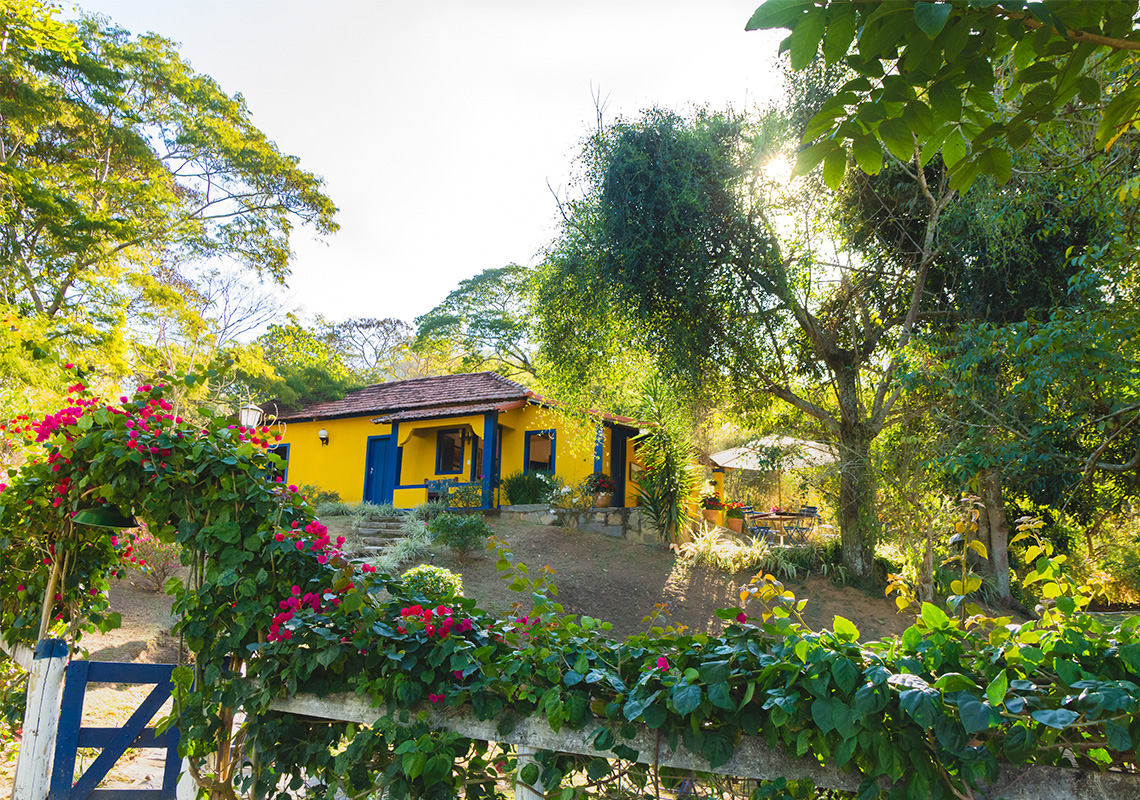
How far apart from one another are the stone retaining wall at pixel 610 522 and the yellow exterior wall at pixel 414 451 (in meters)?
1.40

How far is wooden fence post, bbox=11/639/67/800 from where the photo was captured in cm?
267

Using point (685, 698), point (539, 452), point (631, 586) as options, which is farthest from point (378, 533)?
point (685, 698)

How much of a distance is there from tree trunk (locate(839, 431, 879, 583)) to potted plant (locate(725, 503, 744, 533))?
5.47 m

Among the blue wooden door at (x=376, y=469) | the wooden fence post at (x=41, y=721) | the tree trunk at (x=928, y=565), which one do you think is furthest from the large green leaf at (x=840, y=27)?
the blue wooden door at (x=376, y=469)

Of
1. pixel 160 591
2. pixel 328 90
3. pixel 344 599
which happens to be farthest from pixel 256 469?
pixel 160 591

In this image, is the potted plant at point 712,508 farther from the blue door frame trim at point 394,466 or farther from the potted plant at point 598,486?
the blue door frame trim at point 394,466

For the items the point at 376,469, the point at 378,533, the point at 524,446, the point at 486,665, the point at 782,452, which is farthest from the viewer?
the point at 376,469

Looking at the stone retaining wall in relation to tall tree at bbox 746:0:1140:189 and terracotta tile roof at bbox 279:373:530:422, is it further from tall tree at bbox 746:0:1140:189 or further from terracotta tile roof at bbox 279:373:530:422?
tall tree at bbox 746:0:1140:189

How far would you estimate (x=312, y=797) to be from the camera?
2074mm

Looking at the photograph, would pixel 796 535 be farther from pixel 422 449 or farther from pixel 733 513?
pixel 422 449

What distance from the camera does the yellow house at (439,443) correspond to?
616 inches

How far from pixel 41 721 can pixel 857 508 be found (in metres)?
11.5

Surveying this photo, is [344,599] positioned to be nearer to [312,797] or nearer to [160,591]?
[312,797]

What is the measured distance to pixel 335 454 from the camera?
62.4 feet
